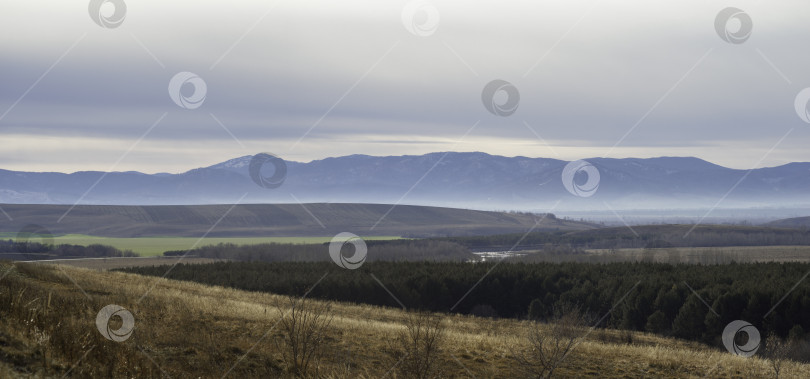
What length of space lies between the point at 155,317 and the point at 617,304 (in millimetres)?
49173

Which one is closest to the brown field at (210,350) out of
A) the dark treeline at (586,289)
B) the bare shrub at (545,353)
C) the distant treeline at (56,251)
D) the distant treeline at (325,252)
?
the bare shrub at (545,353)

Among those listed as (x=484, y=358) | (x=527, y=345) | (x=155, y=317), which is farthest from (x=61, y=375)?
(x=527, y=345)

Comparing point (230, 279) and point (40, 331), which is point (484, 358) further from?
point (230, 279)

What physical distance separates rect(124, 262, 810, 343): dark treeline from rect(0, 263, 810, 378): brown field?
23.5m

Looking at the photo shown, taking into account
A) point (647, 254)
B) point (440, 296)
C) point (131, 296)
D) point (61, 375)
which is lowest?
point (61, 375)

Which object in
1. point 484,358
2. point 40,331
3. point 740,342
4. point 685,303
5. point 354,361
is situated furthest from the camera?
point 685,303

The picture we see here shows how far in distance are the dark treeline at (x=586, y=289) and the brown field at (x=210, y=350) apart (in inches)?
926

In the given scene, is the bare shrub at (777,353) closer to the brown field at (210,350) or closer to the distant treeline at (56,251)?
the brown field at (210,350)

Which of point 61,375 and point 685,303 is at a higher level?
point 685,303

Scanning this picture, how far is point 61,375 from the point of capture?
42.1ft

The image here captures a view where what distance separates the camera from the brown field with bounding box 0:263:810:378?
1427 cm

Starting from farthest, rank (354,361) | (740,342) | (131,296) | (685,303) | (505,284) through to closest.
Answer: (505,284), (685,303), (740,342), (131,296), (354,361)

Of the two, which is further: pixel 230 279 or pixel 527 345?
pixel 230 279

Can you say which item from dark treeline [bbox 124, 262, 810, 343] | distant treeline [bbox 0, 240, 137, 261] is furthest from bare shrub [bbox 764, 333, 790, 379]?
distant treeline [bbox 0, 240, 137, 261]
